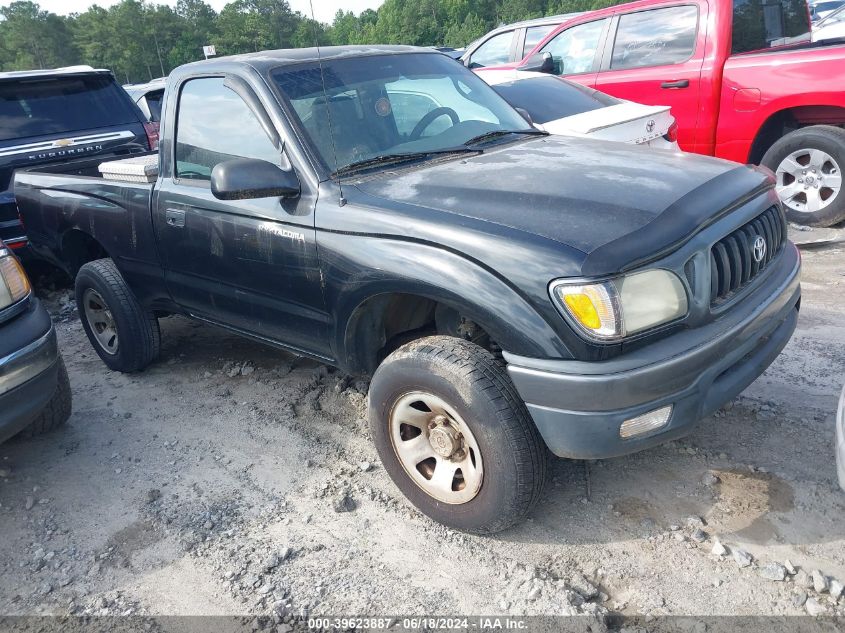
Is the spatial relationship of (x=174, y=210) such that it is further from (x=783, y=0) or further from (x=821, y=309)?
(x=783, y=0)

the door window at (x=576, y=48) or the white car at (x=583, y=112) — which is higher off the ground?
the door window at (x=576, y=48)

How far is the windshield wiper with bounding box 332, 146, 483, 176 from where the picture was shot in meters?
3.08

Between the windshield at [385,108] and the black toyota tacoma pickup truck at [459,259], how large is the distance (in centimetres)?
1

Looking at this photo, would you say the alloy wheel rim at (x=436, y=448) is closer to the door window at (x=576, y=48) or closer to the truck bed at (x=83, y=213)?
the truck bed at (x=83, y=213)

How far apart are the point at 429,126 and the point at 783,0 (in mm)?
5073

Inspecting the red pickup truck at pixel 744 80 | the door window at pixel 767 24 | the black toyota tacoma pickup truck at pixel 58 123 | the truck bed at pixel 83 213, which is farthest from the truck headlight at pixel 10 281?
the door window at pixel 767 24

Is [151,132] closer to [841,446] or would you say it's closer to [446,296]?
[446,296]

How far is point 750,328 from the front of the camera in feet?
8.43

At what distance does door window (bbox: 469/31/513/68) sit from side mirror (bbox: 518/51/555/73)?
7.18 feet

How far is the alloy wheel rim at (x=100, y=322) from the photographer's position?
15.1 ft

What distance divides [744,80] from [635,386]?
4673 millimetres

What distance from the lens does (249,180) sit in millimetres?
2910

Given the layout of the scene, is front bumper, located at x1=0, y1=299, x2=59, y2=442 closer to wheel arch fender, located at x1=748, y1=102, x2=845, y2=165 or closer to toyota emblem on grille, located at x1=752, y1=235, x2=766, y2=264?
toyota emblem on grille, located at x1=752, y1=235, x2=766, y2=264

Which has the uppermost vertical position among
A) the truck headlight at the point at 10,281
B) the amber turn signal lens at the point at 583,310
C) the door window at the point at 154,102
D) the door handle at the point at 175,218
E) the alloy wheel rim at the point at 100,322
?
the door window at the point at 154,102
